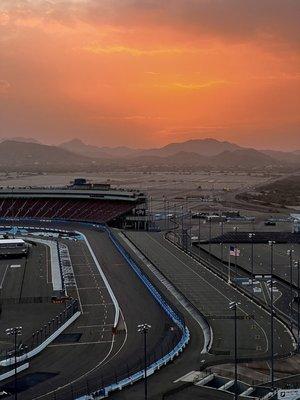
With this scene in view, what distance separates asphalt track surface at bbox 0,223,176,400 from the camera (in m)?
32.7

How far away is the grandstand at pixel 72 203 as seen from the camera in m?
116

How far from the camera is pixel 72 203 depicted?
123 m

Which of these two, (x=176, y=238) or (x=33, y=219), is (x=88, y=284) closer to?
(x=176, y=238)

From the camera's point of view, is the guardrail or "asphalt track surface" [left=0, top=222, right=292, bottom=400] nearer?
"asphalt track surface" [left=0, top=222, right=292, bottom=400]

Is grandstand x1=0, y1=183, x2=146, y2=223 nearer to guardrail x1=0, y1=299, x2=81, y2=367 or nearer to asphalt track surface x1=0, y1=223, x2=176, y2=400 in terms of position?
asphalt track surface x1=0, y1=223, x2=176, y2=400

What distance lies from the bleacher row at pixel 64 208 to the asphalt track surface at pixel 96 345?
52770mm

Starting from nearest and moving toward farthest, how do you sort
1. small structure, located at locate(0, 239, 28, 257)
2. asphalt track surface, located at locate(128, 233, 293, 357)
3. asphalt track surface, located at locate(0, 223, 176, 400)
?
asphalt track surface, located at locate(0, 223, 176, 400) → asphalt track surface, located at locate(128, 233, 293, 357) → small structure, located at locate(0, 239, 28, 257)

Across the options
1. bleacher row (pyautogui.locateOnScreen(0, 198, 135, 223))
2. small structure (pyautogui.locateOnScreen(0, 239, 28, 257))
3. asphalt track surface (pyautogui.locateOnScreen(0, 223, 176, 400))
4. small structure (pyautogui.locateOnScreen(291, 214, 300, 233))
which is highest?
bleacher row (pyautogui.locateOnScreen(0, 198, 135, 223))

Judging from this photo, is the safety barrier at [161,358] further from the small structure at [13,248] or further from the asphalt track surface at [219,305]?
the small structure at [13,248]

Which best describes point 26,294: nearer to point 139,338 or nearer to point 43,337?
point 43,337

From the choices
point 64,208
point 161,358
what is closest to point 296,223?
point 64,208

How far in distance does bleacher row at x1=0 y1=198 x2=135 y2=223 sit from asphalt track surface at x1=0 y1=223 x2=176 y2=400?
173 feet

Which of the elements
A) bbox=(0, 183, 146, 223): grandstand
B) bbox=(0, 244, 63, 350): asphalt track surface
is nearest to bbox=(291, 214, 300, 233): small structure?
bbox=(0, 183, 146, 223): grandstand

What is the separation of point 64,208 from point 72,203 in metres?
3.10
